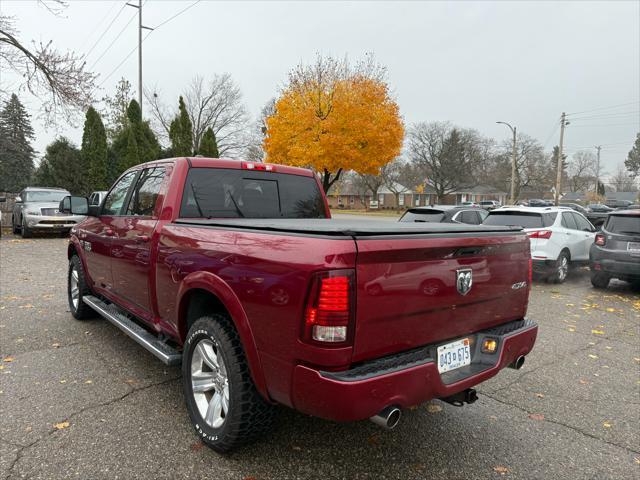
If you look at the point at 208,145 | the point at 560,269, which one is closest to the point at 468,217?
the point at 560,269

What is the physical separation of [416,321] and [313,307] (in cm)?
63

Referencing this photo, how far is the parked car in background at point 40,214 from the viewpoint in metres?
14.9

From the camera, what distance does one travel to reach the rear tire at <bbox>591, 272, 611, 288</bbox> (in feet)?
27.9

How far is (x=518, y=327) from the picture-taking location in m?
2.96

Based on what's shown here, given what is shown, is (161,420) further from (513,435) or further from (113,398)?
(513,435)

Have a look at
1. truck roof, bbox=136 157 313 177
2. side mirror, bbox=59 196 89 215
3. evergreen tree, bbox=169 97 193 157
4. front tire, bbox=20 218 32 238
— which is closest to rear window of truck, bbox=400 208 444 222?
truck roof, bbox=136 157 313 177

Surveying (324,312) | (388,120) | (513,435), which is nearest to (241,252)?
(324,312)

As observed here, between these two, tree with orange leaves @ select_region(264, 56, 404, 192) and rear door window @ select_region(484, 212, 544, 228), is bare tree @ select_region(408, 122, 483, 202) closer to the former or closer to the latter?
tree with orange leaves @ select_region(264, 56, 404, 192)

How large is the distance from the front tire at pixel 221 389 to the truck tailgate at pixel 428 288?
799 mm

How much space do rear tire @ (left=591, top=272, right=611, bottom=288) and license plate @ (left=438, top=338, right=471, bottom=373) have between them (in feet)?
24.6

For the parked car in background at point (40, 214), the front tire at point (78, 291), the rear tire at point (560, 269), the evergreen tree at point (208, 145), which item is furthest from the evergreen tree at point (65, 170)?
the rear tire at point (560, 269)

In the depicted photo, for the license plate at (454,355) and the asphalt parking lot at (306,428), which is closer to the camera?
the license plate at (454,355)

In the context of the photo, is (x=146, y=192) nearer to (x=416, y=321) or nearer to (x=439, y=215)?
(x=416, y=321)

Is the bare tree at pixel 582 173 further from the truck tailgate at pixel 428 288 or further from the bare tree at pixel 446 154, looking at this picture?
the truck tailgate at pixel 428 288
